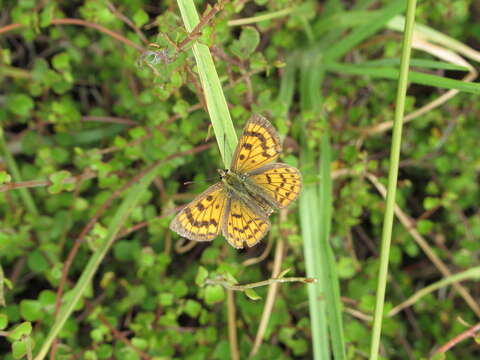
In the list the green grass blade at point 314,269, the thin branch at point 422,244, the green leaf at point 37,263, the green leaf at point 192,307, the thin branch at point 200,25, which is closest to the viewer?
the thin branch at point 200,25

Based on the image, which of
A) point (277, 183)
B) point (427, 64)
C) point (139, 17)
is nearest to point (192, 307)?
point (277, 183)

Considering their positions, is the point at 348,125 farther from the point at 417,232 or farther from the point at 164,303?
the point at 164,303

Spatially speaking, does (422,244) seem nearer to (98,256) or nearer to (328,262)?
(328,262)

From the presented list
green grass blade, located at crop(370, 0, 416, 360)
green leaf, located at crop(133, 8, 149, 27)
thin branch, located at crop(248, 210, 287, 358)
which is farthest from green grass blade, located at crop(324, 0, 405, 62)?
green leaf, located at crop(133, 8, 149, 27)

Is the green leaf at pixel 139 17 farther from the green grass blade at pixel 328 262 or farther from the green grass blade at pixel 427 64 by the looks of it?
the green grass blade at pixel 427 64

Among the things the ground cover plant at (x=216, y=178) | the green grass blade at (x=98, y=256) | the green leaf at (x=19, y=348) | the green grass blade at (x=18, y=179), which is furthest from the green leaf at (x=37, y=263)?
the green leaf at (x=19, y=348)
